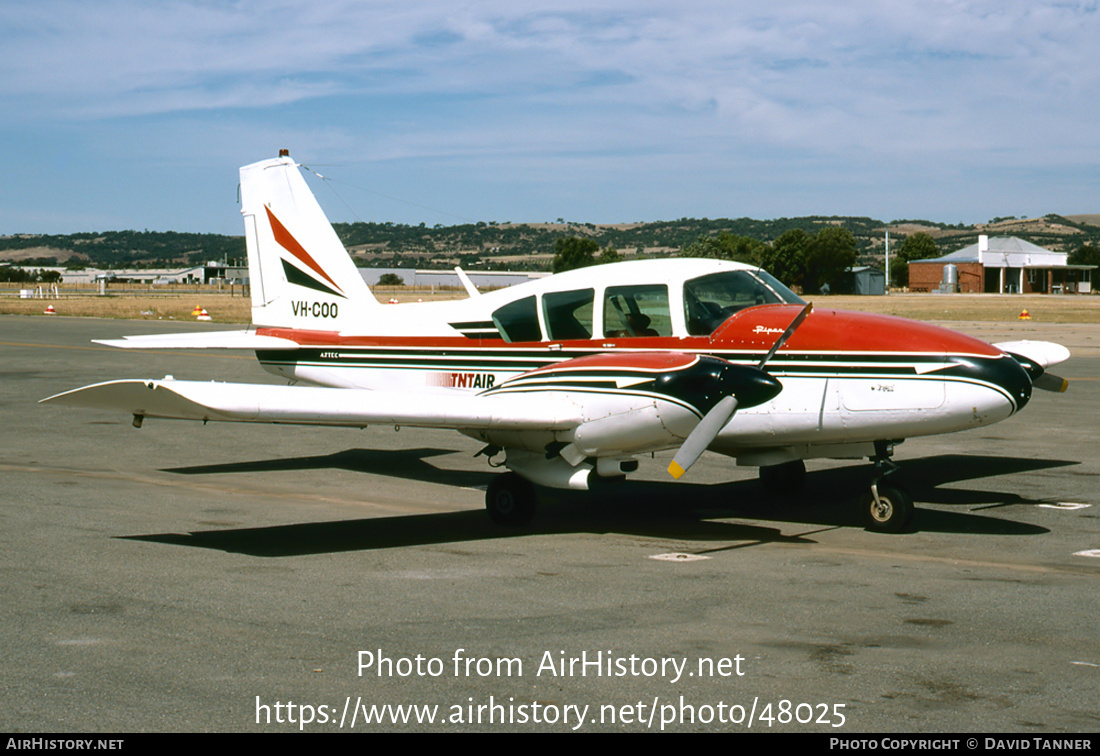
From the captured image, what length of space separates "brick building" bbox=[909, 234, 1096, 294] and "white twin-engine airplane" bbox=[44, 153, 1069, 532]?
11992cm

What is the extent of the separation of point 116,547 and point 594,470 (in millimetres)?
4220

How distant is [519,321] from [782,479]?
348cm

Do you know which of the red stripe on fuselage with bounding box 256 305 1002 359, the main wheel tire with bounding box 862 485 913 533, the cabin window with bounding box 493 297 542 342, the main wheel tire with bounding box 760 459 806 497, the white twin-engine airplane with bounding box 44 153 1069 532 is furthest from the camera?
the main wheel tire with bounding box 760 459 806 497

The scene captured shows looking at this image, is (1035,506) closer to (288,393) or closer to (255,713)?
(288,393)

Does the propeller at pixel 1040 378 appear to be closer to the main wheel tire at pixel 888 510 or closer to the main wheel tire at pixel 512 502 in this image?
the main wheel tire at pixel 888 510

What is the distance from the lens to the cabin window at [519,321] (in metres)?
10.9

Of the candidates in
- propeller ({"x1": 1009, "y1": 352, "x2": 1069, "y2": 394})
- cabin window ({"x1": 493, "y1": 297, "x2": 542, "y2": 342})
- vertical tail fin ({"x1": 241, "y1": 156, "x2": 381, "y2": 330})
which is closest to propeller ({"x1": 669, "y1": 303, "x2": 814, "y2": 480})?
cabin window ({"x1": 493, "y1": 297, "x2": 542, "y2": 342})

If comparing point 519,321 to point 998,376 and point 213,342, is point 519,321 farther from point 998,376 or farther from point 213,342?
point 998,376

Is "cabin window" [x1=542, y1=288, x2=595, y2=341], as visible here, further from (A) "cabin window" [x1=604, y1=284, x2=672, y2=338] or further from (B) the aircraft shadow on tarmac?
(B) the aircraft shadow on tarmac

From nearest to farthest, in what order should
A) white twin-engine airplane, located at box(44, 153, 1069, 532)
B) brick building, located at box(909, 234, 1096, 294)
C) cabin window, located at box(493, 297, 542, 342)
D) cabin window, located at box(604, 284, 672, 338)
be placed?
white twin-engine airplane, located at box(44, 153, 1069, 532), cabin window, located at box(604, 284, 672, 338), cabin window, located at box(493, 297, 542, 342), brick building, located at box(909, 234, 1096, 294)

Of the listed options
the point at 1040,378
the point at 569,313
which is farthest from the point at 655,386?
the point at 1040,378

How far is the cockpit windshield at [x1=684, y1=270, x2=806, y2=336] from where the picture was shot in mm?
9984

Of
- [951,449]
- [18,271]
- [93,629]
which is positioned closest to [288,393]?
[93,629]

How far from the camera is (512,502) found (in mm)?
10055
